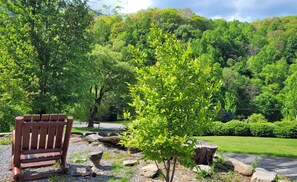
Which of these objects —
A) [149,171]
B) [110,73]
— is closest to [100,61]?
[110,73]

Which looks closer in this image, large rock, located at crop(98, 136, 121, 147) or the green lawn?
large rock, located at crop(98, 136, 121, 147)

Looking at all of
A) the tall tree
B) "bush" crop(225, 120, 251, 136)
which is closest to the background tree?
"bush" crop(225, 120, 251, 136)

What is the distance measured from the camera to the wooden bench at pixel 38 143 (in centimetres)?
455

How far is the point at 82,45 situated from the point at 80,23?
0.88 metres

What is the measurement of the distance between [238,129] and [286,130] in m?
3.19

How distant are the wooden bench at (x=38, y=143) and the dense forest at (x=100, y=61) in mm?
1442

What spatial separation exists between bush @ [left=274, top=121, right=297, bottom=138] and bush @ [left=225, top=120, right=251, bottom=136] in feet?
6.37

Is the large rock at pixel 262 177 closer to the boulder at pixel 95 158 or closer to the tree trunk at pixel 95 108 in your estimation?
the boulder at pixel 95 158

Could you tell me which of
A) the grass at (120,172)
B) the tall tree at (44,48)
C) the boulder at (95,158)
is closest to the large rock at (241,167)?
the grass at (120,172)

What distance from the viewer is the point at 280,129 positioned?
20734 millimetres

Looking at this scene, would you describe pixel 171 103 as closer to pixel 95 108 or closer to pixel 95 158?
pixel 95 158

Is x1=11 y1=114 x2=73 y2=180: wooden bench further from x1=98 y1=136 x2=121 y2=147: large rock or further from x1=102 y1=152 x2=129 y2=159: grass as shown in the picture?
x1=98 y1=136 x2=121 y2=147: large rock

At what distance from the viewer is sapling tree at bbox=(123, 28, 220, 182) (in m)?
3.63

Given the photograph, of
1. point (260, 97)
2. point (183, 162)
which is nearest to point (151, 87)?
point (183, 162)
